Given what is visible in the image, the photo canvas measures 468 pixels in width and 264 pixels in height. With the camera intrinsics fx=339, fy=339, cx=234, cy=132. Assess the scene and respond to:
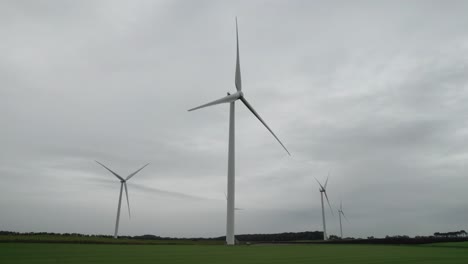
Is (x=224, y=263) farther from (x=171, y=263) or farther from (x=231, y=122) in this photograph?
(x=231, y=122)

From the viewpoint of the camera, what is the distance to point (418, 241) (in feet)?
247

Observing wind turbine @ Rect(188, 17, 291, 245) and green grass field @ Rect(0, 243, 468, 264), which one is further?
wind turbine @ Rect(188, 17, 291, 245)

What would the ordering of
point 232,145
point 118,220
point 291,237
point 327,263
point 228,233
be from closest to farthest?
1. point 327,263
2. point 228,233
3. point 232,145
4. point 118,220
5. point 291,237

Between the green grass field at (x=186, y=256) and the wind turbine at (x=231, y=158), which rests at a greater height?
the wind turbine at (x=231, y=158)

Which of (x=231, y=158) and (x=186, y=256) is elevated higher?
(x=231, y=158)

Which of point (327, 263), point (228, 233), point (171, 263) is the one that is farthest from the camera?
point (228, 233)

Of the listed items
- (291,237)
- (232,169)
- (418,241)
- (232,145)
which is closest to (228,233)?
(232,169)

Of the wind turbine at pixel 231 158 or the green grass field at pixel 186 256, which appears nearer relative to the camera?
the green grass field at pixel 186 256

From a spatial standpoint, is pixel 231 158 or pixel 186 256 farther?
pixel 231 158

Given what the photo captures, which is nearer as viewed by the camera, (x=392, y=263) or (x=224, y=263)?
(x=224, y=263)

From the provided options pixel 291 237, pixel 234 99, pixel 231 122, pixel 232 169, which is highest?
pixel 234 99

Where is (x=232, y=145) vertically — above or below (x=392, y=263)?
above

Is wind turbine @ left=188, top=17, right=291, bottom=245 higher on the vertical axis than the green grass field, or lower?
higher

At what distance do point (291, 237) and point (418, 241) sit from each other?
427ft
